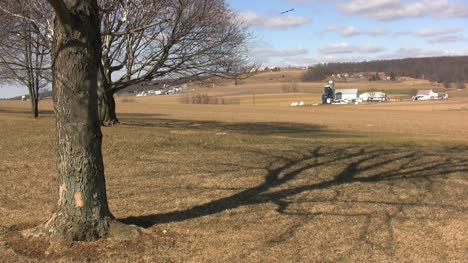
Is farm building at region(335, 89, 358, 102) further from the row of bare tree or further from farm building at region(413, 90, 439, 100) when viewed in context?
the row of bare tree

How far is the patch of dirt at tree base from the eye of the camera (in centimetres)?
477

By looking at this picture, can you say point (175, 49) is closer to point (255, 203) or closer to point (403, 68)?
point (255, 203)

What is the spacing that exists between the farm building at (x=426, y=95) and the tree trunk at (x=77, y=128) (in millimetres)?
111114

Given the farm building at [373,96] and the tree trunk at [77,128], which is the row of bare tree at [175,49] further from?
the farm building at [373,96]

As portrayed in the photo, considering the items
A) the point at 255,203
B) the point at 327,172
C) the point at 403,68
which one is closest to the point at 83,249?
the point at 255,203

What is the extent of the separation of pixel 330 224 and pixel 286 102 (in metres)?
93.7

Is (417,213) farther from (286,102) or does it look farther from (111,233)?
(286,102)

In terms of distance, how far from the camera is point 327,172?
9844 mm

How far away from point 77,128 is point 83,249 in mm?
1119

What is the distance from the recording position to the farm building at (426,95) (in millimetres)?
110062

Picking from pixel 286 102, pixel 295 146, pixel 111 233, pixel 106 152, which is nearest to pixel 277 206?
pixel 111 233

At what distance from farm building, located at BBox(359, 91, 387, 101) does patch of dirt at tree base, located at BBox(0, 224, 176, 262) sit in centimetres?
11015

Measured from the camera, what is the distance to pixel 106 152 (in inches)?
446

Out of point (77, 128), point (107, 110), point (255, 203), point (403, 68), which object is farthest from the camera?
point (403, 68)
